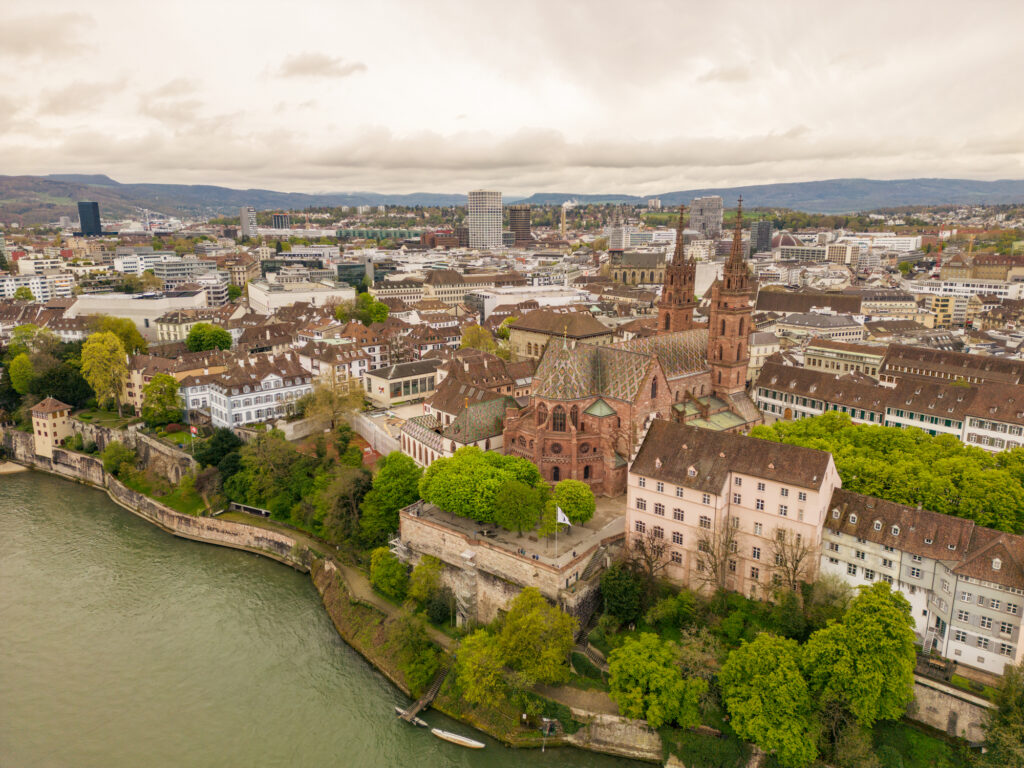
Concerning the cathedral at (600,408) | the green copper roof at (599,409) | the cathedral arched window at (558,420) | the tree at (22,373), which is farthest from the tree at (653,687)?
the tree at (22,373)

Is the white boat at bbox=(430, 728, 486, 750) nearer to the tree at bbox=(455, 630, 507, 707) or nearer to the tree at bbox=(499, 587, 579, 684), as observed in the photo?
the tree at bbox=(455, 630, 507, 707)

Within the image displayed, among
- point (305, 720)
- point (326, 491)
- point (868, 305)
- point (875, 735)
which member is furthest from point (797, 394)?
point (868, 305)

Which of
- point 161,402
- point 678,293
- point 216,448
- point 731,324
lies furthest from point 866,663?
point 161,402

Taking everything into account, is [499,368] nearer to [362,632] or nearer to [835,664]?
[362,632]

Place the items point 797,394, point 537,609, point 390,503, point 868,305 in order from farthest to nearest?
point 868,305
point 797,394
point 390,503
point 537,609

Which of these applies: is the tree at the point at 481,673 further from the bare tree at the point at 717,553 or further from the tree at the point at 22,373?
the tree at the point at 22,373
